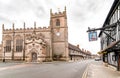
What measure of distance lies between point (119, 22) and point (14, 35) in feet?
174

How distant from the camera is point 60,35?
207 feet

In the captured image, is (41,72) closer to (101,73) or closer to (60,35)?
(101,73)

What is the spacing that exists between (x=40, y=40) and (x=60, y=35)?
28.3ft

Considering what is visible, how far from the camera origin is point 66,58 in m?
62.4

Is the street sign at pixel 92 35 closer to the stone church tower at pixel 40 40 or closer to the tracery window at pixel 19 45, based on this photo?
the stone church tower at pixel 40 40

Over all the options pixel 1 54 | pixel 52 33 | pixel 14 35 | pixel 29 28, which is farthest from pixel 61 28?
pixel 1 54

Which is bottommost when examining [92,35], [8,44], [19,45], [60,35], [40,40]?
[92,35]

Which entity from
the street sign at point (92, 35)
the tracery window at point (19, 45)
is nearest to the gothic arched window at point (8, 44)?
the tracery window at point (19, 45)

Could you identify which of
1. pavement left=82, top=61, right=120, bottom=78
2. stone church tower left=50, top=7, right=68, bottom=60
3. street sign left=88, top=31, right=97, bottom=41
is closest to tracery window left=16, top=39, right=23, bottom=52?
stone church tower left=50, top=7, right=68, bottom=60

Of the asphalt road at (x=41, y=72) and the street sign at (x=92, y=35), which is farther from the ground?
the street sign at (x=92, y=35)

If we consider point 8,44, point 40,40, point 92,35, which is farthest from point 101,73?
point 8,44

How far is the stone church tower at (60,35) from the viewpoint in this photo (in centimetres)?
6259

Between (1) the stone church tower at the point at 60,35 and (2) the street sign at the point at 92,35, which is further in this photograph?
(1) the stone church tower at the point at 60,35

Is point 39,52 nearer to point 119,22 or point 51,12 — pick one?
point 51,12
